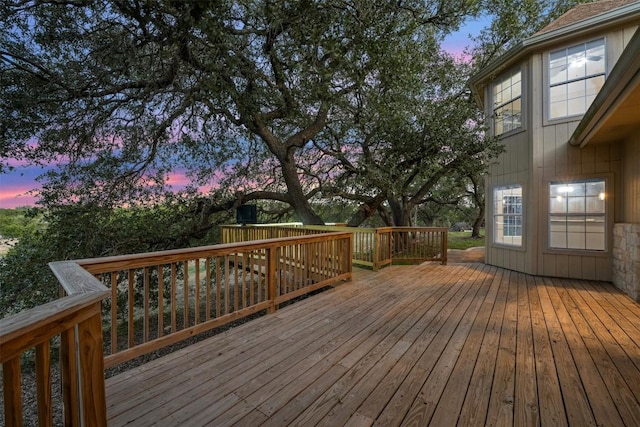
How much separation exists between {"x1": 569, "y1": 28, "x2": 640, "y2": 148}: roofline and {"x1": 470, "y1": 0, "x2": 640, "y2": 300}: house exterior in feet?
0.28

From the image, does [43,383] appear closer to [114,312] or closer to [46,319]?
[46,319]

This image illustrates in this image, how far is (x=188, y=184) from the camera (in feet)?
24.0

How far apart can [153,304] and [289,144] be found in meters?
4.96

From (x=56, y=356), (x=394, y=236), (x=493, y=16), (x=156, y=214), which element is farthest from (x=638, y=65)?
(x=56, y=356)

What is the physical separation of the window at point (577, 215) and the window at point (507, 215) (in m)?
0.59

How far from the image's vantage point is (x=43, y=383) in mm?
1065

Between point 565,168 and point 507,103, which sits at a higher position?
point 507,103

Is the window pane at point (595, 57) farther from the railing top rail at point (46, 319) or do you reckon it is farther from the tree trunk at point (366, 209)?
the railing top rail at point (46, 319)

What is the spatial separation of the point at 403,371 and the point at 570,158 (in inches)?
225

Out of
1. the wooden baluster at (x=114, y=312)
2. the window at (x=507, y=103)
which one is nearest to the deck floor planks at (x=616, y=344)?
the wooden baluster at (x=114, y=312)

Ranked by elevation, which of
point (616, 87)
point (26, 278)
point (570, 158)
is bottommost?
point (26, 278)

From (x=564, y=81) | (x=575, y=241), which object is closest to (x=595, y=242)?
(x=575, y=241)

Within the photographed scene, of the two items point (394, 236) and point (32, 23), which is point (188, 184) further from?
point (394, 236)

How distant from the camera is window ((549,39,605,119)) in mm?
5348
